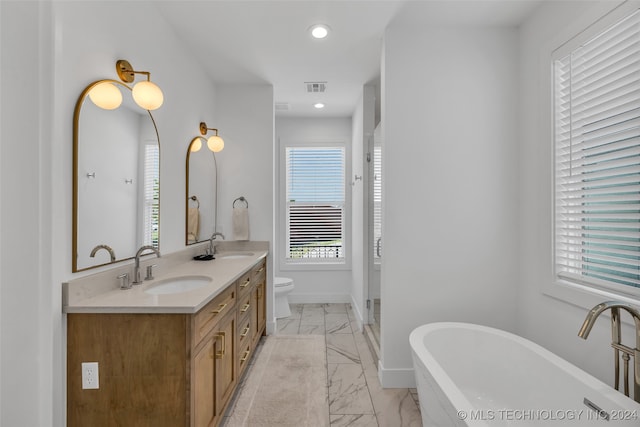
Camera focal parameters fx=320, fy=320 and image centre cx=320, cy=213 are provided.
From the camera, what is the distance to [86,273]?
1.52 metres

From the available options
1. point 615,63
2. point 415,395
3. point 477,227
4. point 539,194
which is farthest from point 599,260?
point 415,395

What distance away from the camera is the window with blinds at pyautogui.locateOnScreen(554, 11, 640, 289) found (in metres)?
1.50

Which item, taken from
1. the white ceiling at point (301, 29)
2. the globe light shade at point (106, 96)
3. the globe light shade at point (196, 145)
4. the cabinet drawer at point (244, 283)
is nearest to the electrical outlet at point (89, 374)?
A: the cabinet drawer at point (244, 283)

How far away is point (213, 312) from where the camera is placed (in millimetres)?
1682

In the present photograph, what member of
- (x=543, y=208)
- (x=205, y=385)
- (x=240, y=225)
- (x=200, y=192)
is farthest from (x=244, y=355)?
(x=543, y=208)

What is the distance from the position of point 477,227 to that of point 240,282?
5.72 ft

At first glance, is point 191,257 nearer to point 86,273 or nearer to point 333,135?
point 86,273

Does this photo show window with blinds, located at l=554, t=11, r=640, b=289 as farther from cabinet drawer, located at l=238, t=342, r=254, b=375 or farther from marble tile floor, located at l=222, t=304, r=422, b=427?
cabinet drawer, located at l=238, t=342, r=254, b=375

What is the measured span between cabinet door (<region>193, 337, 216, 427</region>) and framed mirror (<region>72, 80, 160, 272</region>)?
2.24 feet

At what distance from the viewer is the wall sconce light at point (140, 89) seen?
1.76 m

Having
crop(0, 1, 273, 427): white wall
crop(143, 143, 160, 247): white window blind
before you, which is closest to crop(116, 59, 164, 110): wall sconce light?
crop(0, 1, 273, 427): white wall

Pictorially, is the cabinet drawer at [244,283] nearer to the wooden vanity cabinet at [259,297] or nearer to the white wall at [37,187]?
the wooden vanity cabinet at [259,297]

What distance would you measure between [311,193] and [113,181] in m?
2.91

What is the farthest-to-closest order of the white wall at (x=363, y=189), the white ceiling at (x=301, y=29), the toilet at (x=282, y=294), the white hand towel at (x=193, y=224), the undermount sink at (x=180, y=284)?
the toilet at (x=282, y=294) → the white wall at (x=363, y=189) → the white hand towel at (x=193, y=224) → the white ceiling at (x=301, y=29) → the undermount sink at (x=180, y=284)
